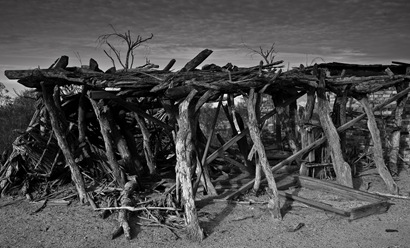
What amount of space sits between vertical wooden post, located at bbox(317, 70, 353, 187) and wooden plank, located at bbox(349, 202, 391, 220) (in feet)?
3.81

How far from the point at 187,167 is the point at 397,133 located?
20.9ft

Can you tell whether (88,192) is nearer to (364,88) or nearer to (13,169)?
(13,169)

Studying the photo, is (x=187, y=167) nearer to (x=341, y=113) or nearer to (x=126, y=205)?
(x=126, y=205)

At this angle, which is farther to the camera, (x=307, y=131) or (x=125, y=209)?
(x=307, y=131)

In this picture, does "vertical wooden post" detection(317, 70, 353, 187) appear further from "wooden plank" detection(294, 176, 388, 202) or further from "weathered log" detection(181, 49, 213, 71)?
"weathered log" detection(181, 49, 213, 71)

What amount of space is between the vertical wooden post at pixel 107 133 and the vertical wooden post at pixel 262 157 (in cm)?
279

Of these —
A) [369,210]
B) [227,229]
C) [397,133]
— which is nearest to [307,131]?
[369,210]

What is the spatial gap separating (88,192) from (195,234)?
2.94m

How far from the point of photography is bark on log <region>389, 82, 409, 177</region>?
10.8 meters

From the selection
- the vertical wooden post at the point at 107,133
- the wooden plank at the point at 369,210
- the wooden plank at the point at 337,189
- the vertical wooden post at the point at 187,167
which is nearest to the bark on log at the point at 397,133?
the wooden plank at the point at 337,189

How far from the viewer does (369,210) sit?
26.1 feet

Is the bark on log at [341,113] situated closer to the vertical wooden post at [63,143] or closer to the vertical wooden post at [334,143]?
the vertical wooden post at [334,143]

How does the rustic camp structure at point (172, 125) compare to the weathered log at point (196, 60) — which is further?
the weathered log at point (196, 60)

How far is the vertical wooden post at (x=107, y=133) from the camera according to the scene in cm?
837
